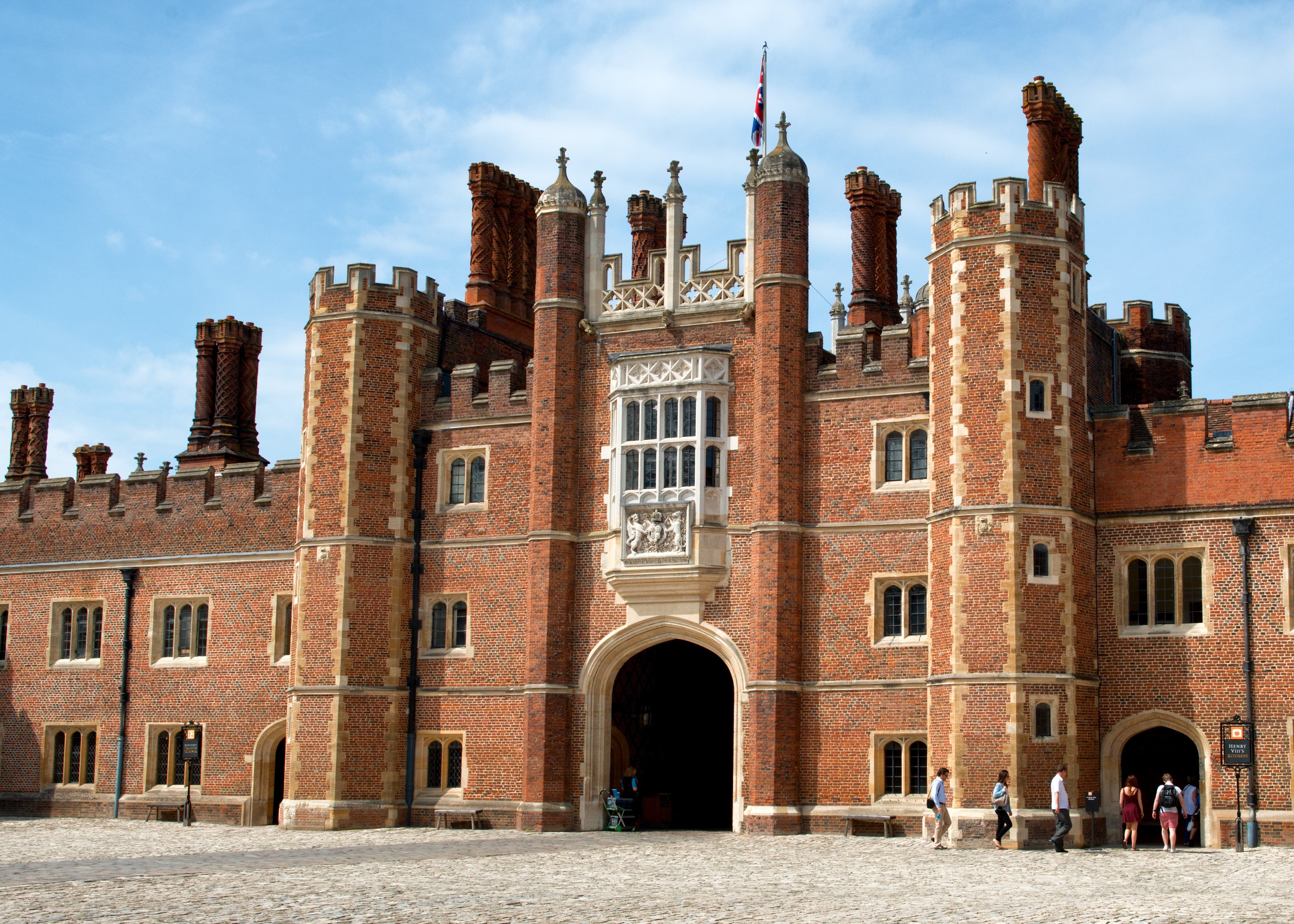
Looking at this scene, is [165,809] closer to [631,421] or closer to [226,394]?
[226,394]

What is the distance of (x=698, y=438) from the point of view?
103 feet

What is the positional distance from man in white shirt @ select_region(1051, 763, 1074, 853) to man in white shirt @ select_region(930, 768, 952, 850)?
1766 millimetres

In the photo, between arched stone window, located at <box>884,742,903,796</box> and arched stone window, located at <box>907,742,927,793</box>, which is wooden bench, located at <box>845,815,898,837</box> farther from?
arched stone window, located at <box>907,742,927,793</box>

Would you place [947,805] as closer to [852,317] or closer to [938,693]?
[938,693]

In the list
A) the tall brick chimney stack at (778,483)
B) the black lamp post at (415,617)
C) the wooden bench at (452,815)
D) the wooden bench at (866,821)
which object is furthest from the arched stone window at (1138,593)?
the black lamp post at (415,617)

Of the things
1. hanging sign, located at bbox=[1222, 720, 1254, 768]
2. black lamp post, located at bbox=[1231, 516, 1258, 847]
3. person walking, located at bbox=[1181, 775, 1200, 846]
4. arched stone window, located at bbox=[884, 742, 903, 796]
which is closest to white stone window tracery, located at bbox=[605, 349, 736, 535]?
arched stone window, located at bbox=[884, 742, 903, 796]

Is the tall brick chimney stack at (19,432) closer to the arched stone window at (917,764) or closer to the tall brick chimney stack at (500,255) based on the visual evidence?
the tall brick chimney stack at (500,255)

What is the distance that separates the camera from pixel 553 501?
32.2m

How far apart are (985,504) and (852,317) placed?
905 cm

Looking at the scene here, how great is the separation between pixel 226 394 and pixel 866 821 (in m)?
20.3

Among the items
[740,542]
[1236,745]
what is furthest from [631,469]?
[1236,745]

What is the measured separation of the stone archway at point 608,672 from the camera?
3097 cm

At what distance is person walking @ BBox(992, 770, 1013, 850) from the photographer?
26547mm

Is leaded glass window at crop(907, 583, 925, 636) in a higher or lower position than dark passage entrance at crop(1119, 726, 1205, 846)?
higher
